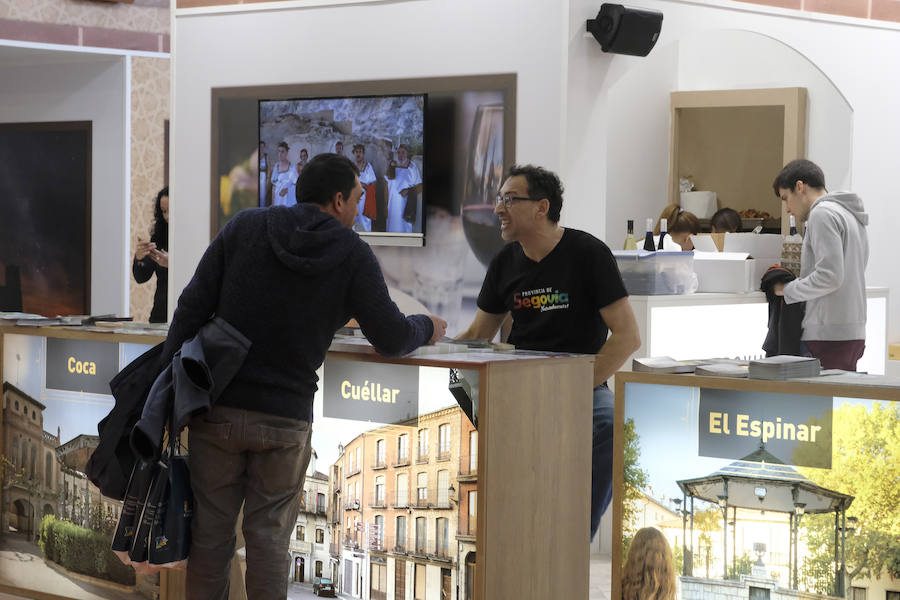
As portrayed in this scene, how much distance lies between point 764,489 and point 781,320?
9.31 ft

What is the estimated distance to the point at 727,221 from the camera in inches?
297

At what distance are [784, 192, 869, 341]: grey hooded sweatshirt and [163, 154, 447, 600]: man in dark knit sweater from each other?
293 cm

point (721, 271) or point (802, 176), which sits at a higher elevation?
point (802, 176)

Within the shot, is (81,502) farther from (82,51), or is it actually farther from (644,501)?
(82,51)

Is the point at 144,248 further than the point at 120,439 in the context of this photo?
Yes

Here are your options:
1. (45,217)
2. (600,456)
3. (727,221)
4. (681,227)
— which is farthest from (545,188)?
(45,217)

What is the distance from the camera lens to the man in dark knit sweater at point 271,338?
2.79 metres

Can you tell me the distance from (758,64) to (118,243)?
4.88m

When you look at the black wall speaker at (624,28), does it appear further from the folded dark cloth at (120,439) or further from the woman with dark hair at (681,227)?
the folded dark cloth at (120,439)

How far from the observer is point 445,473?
304 cm

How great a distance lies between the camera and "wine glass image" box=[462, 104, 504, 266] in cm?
565

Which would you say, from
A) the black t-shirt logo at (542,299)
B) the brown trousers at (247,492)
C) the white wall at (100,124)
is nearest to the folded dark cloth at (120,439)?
the brown trousers at (247,492)

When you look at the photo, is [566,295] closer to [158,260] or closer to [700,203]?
[158,260]

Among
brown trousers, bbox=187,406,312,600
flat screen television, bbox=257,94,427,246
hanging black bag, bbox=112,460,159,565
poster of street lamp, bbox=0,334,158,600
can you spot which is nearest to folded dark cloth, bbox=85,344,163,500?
hanging black bag, bbox=112,460,159,565
